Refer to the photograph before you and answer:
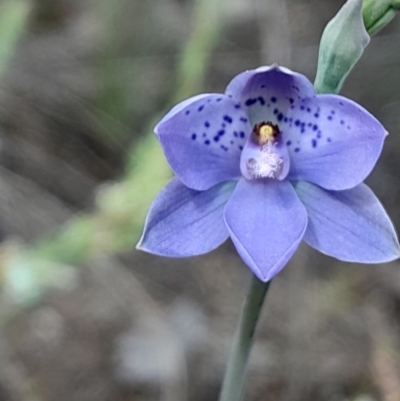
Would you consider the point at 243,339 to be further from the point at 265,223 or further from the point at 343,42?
the point at 343,42

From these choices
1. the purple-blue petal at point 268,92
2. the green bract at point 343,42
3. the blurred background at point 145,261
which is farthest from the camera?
the blurred background at point 145,261

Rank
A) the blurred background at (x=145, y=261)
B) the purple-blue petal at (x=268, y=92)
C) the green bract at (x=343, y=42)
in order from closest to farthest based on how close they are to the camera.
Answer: the green bract at (x=343, y=42)
the purple-blue petal at (x=268, y=92)
the blurred background at (x=145, y=261)

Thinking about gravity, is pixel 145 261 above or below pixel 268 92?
below

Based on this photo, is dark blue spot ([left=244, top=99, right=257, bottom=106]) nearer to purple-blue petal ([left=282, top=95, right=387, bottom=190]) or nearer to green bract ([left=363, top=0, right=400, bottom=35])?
purple-blue petal ([left=282, top=95, right=387, bottom=190])

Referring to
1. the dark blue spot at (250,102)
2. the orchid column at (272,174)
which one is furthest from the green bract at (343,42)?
the dark blue spot at (250,102)

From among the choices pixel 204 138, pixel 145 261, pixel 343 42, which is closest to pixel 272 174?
pixel 204 138

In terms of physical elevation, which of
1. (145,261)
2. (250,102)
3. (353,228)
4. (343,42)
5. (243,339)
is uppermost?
(343,42)

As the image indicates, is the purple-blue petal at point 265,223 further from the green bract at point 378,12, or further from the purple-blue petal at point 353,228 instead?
the green bract at point 378,12
